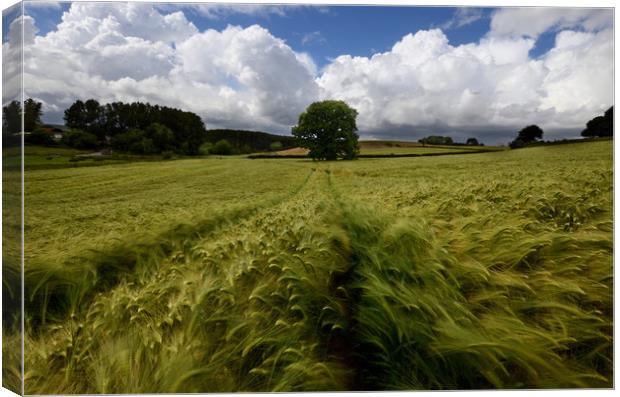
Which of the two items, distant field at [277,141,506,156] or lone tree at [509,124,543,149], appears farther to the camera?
distant field at [277,141,506,156]

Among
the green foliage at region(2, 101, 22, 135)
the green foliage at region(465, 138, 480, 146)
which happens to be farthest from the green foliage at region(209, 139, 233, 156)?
the green foliage at region(465, 138, 480, 146)

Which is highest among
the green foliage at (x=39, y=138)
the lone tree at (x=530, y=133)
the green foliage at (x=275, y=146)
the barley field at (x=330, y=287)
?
the lone tree at (x=530, y=133)

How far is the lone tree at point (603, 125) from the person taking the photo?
2.54 metres

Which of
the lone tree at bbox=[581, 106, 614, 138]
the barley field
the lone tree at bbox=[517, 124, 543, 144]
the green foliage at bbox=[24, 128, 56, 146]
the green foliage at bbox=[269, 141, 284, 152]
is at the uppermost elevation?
the lone tree at bbox=[581, 106, 614, 138]

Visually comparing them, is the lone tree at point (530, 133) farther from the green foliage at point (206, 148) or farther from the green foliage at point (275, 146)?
the green foliage at point (206, 148)

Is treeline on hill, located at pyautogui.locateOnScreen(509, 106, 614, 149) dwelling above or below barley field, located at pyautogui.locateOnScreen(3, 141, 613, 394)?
above

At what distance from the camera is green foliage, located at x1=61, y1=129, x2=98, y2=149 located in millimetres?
2535

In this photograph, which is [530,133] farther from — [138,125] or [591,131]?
[138,125]

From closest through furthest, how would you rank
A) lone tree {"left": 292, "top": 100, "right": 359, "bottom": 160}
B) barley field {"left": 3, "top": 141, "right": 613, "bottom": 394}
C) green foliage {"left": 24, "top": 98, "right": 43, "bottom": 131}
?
barley field {"left": 3, "top": 141, "right": 613, "bottom": 394}
green foliage {"left": 24, "top": 98, "right": 43, "bottom": 131}
lone tree {"left": 292, "top": 100, "right": 359, "bottom": 160}

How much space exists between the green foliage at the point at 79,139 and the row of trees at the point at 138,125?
2 centimetres

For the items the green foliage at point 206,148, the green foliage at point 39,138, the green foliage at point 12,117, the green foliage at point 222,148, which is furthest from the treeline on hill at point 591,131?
the green foliage at point 12,117

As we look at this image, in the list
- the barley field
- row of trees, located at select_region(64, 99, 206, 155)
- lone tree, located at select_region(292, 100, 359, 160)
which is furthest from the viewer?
lone tree, located at select_region(292, 100, 359, 160)

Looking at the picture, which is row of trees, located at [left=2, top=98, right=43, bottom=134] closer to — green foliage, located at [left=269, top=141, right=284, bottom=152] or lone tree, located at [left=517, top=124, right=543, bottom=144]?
green foliage, located at [left=269, top=141, right=284, bottom=152]

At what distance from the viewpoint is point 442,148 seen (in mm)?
2900
